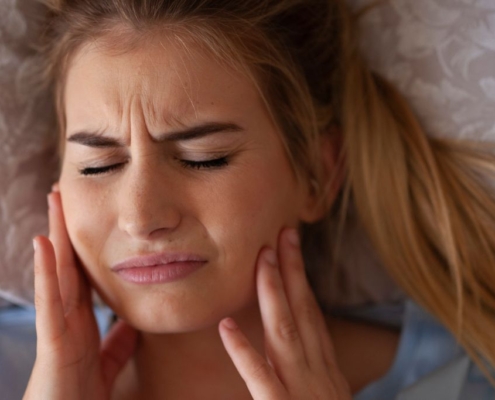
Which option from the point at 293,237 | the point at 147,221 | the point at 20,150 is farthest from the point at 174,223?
the point at 20,150

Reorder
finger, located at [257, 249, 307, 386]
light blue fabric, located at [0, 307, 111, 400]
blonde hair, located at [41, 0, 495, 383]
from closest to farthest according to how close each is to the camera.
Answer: finger, located at [257, 249, 307, 386], blonde hair, located at [41, 0, 495, 383], light blue fabric, located at [0, 307, 111, 400]

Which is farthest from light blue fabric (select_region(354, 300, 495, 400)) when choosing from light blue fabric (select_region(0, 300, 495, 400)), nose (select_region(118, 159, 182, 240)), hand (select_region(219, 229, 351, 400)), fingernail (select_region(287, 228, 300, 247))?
nose (select_region(118, 159, 182, 240))

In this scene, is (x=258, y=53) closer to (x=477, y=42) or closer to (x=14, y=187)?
(x=477, y=42)

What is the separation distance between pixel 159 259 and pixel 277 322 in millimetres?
281

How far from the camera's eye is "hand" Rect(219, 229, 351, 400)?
123 cm

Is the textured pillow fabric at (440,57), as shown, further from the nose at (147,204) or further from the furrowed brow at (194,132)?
the nose at (147,204)

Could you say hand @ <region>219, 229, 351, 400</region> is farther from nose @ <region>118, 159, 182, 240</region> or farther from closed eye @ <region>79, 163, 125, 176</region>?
closed eye @ <region>79, 163, 125, 176</region>

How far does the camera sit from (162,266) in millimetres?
1243

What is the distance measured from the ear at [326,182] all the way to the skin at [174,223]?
0.07 m

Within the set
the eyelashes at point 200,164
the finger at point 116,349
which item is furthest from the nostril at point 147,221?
the finger at point 116,349

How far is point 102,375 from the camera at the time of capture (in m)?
1.46

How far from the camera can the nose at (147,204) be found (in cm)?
118

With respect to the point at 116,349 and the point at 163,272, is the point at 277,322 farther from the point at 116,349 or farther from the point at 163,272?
the point at 116,349

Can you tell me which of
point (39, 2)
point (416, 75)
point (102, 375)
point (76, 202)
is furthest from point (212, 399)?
point (39, 2)
